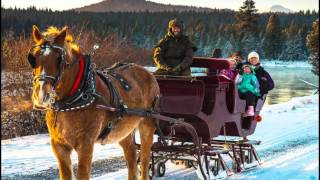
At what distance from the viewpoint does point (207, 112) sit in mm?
7586

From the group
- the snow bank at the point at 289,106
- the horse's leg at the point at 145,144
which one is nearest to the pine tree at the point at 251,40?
the snow bank at the point at 289,106

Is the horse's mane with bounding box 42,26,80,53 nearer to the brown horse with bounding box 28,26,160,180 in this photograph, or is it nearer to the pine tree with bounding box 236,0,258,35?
the brown horse with bounding box 28,26,160,180

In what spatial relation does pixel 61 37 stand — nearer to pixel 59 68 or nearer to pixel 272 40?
pixel 59 68

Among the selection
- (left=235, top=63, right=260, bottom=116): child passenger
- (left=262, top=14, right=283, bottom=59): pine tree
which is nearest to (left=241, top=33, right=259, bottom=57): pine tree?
(left=262, top=14, right=283, bottom=59): pine tree

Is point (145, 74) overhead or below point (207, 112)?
overhead

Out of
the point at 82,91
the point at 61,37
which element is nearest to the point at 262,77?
the point at 82,91

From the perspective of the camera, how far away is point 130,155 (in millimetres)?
6801

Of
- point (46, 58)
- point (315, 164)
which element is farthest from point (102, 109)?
point (315, 164)

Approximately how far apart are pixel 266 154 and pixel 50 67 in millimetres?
5729

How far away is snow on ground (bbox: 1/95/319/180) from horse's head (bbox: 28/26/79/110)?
2.66m

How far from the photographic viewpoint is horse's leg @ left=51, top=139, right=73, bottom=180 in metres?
5.29

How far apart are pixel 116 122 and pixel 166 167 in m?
2.73

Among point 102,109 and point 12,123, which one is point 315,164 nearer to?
point 102,109

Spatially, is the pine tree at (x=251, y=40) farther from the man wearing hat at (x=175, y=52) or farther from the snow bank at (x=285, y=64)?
the man wearing hat at (x=175, y=52)
